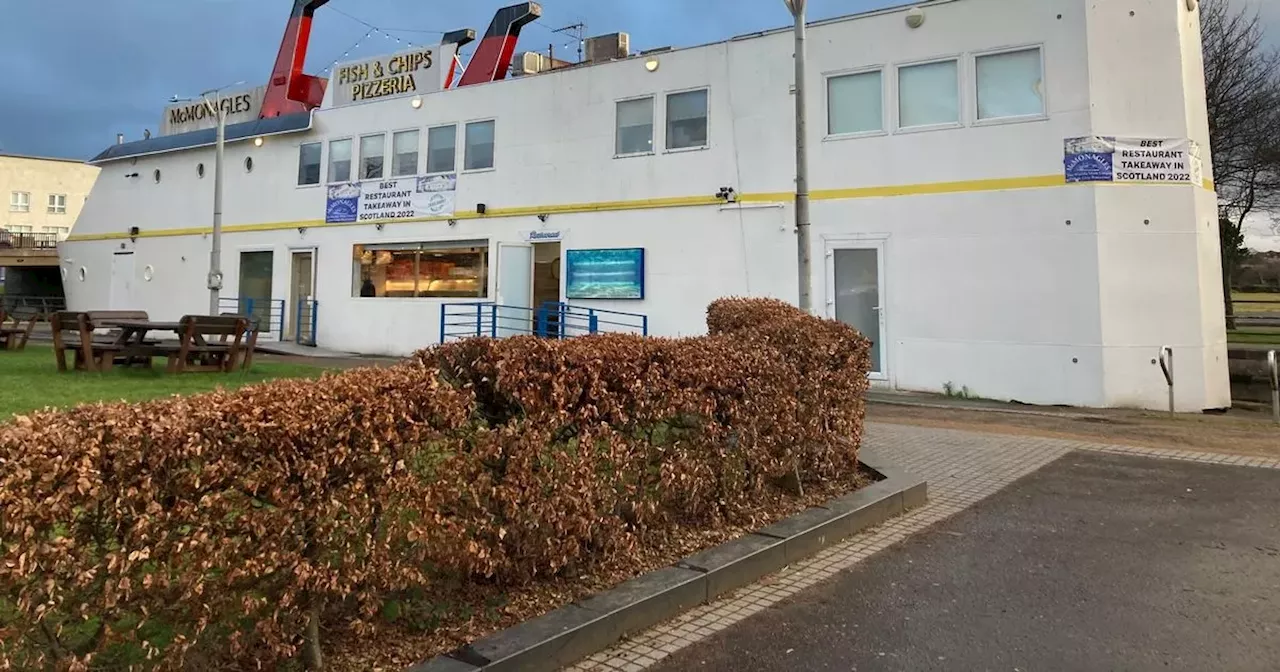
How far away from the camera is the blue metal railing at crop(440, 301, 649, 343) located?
17.3m

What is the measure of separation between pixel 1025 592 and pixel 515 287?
15281 millimetres

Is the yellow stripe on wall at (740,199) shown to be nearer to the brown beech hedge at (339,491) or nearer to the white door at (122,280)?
the white door at (122,280)

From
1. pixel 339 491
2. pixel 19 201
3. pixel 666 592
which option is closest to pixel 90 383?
pixel 339 491

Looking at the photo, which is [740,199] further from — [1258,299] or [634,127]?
[1258,299]

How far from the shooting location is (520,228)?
18688 millimetres

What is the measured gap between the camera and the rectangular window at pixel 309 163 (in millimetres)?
22156

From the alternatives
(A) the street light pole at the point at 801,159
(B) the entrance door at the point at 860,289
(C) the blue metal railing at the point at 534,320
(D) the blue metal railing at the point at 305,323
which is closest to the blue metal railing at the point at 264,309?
(D) the blue metal railing at the point at 305,323

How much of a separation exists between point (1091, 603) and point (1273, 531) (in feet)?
7.98

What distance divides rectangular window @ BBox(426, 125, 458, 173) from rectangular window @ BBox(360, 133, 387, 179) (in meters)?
1.50

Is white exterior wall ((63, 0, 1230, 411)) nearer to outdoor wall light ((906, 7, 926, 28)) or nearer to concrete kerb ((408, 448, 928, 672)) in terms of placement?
outdoor wall light ((906, 7, 926, 28))

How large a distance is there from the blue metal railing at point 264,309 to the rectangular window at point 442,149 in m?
6.26

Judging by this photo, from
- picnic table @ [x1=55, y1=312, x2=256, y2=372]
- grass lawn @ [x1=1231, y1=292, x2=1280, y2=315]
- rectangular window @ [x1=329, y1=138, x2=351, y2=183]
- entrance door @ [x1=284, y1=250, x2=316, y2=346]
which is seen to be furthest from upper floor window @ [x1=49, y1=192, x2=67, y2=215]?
grass lawn @ [x1=1231, y1=292, x2=1280, y2=315]

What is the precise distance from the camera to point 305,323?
22047mm

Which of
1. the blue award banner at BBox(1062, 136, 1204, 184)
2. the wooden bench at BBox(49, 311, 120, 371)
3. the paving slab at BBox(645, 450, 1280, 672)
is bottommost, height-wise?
the paving slab at BBox(645, 450, 1280, 672)
